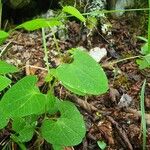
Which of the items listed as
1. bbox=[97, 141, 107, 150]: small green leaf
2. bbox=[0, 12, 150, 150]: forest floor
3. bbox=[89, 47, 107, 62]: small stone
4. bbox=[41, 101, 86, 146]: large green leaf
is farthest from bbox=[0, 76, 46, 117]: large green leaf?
bbox=[89, 47, 107, 62]: small stone

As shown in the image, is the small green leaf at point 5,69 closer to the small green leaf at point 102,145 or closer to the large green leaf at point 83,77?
the large green leaf at point 83,77

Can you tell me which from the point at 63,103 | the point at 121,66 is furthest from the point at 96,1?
the point at 63,103

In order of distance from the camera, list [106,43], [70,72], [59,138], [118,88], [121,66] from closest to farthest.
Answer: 1. [70,72]
2. [59,138]
3. [118,88]
4. [121,66]
5. [106,43]

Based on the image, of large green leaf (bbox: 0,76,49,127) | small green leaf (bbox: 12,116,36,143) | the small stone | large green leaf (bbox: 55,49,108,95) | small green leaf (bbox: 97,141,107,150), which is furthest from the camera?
the small stone

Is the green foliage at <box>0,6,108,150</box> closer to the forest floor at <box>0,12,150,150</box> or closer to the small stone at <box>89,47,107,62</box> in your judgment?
the forest floor at <box>0,12,150,150</box>

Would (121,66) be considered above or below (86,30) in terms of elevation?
below

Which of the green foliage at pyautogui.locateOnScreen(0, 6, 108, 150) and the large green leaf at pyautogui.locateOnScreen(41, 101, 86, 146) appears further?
the large green leaf at pyautogui.locateOnScreen(41, 101, 86, 146)

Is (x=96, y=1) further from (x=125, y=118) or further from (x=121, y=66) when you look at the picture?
(x=125, y=118)
